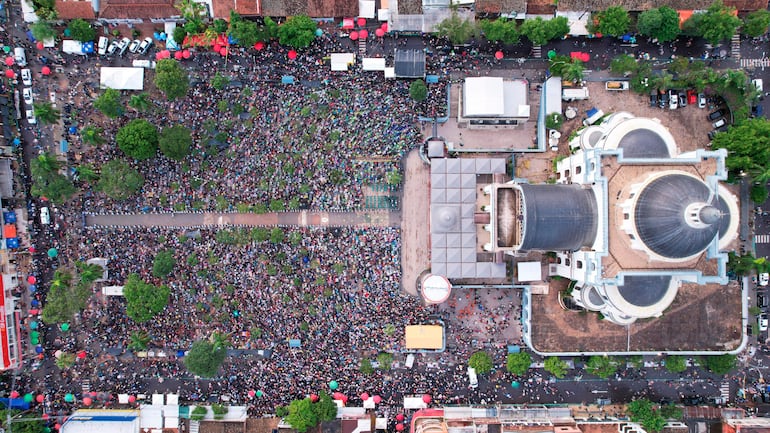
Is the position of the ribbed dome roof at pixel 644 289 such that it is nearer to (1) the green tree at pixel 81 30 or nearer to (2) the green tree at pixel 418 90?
(2) the green tree at pixel 418 90

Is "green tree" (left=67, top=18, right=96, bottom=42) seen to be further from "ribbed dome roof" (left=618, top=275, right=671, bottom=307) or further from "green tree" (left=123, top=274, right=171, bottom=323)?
"ribbed dome roof" (left=618, top=275, right=671, bottom=307)

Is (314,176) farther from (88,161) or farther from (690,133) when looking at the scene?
(690,133)

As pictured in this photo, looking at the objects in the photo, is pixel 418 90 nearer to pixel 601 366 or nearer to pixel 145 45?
pixel 145 45

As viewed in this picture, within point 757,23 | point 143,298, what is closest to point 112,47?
point 143,298

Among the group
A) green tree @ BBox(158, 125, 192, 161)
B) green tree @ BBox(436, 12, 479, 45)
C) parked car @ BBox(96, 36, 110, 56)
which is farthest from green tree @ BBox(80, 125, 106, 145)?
green tree @ BBox(436, 12, 479, 45)

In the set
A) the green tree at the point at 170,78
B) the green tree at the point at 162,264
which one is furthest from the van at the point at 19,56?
the green tree at the point at 162,264

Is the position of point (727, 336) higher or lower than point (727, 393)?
higher

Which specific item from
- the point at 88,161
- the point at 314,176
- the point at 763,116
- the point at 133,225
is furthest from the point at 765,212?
the point at 88,161
